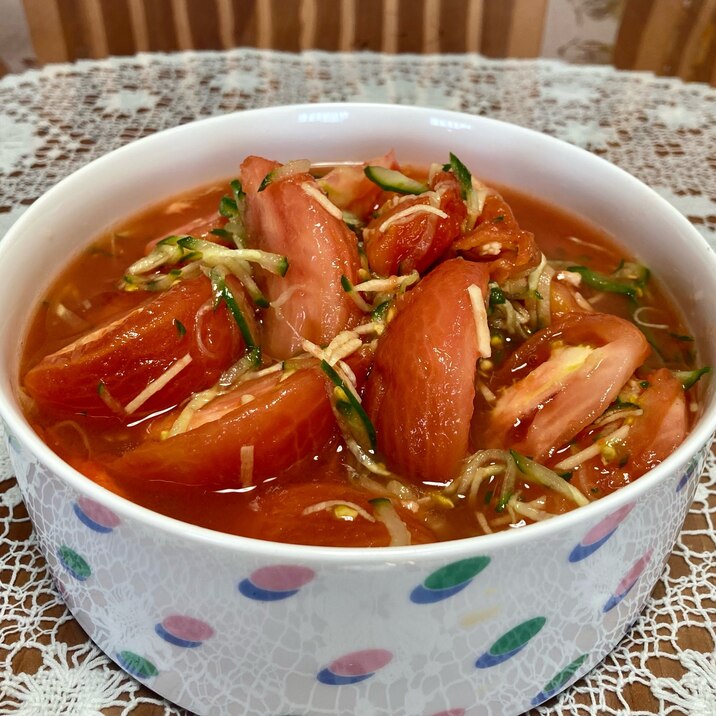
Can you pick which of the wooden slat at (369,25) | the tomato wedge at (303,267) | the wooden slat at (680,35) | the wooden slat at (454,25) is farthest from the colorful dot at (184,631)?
the wooden slat at (680,35)

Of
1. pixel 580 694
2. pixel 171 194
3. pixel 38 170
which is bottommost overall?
Answer: pixel 580 694

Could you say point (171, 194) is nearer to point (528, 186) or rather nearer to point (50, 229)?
point (50, 229)

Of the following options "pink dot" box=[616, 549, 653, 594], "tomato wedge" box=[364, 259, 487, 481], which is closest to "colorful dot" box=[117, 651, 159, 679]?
"tomato wedge" box=[364, 259, 487, 481]

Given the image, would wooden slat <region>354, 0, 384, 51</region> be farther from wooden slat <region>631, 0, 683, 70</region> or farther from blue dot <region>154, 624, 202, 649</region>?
blue dot <region>154, 624, 202, 649</region>

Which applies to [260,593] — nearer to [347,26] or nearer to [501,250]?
[501,250]

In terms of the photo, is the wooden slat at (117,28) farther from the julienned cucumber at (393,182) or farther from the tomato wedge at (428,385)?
the tomato wedge at (428,385)

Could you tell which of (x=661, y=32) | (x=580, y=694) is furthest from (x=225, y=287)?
(x=661, y=32)
